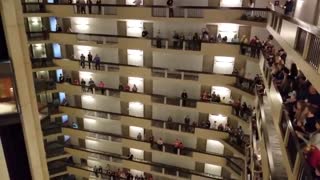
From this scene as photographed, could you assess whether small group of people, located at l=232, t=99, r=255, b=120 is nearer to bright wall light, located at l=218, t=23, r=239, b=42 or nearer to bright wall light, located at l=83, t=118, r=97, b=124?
bright wall light, located at l=218, t=23, r=239, b=42

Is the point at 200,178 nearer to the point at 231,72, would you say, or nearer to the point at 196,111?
the point at 196,111

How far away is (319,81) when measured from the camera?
7098 millimetres

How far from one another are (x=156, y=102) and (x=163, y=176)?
677 centimetres

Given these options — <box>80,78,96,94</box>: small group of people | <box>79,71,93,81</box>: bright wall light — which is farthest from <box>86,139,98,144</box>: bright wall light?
<box>79,71,93,81</box>: bright wall light

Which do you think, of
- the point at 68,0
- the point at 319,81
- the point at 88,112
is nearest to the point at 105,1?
the point at 68,0

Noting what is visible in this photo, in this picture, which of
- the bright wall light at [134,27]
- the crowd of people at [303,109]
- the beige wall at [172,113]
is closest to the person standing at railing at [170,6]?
the bright wall light at [134,27]

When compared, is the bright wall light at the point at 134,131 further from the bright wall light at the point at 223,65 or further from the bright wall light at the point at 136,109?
the bright wall light at the point at 223,65

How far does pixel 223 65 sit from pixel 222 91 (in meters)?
Result: 2.11

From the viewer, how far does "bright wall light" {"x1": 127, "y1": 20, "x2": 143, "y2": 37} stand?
955 inches

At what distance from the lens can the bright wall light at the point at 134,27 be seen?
24.3 metres

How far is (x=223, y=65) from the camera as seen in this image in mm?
22859

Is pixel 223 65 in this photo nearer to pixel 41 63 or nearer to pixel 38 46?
pixel 41 63

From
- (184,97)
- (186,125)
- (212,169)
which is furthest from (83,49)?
(212,169)

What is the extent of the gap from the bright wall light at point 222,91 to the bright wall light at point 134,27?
7.64 m
